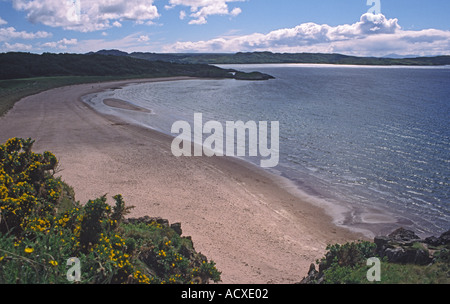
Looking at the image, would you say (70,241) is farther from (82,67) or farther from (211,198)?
(82,67)

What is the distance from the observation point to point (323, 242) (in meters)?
12.4

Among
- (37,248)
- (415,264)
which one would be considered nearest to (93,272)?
(37,248)

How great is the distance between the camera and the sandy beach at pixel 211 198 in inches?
430

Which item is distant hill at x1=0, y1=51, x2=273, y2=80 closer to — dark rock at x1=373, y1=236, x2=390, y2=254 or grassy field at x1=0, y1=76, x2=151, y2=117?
grassy field at x1=0, y1=76, x2=151, y2=117

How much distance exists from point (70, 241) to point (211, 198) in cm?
940

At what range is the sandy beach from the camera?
10.9 m

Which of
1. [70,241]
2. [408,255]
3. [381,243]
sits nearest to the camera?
[70,241]

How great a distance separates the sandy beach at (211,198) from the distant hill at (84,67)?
6576cm

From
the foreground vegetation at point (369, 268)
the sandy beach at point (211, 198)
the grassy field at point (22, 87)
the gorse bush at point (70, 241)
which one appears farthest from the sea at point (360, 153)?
the grassy field at point (22, 87)

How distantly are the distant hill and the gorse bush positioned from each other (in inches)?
3224

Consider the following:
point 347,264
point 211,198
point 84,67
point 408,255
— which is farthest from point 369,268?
point 84,67

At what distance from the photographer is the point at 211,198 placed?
15648mm
